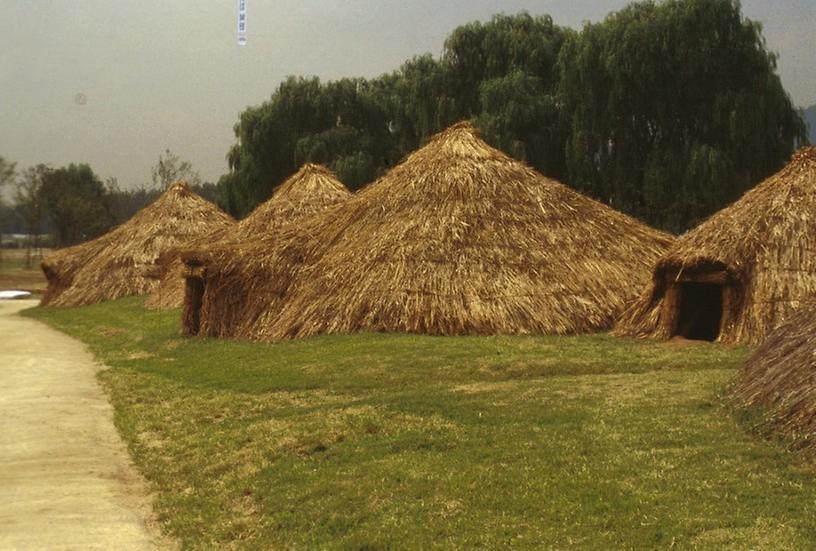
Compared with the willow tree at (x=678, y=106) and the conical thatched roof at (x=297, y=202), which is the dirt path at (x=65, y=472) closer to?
the conical thatched roof at (x=297, y=202)

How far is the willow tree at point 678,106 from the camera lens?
109ft

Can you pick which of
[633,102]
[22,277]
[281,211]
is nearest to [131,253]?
[281,211]

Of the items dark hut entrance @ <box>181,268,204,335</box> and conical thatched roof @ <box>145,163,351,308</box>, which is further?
conical thatched roof @ <box>145,163,351,308</box>

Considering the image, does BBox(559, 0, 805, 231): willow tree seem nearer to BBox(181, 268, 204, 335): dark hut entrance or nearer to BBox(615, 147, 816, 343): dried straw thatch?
BBox(615, 147, 816, 343): dried straw thatch

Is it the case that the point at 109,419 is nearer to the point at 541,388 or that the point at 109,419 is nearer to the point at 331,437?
the point at 331,437

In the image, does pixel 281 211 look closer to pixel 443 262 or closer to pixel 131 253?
pixel 443 262

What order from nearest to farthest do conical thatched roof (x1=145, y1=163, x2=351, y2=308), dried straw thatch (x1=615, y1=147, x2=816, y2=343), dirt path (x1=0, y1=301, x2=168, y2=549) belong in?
dirt path (x1=0, y1=301, x2=168, y2=549) < dried straw thatch (x1=615, y1=147, x2=816, y2=343) < conical thatched roof (x1=145, y1=163, x2=351, y2=308)

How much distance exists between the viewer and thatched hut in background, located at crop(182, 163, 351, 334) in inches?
902

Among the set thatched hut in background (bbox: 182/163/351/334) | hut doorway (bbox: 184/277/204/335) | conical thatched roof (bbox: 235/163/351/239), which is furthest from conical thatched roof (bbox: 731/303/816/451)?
conical thatched roof (bbox: 235/163/351/239)

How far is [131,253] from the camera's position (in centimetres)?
3959

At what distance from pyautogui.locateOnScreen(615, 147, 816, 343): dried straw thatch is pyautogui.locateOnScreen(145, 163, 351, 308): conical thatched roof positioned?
12365 mm

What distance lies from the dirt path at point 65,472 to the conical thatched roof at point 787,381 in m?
5.91

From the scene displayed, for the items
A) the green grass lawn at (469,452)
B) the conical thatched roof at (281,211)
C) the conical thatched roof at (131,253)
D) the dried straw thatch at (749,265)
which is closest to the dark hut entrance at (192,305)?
the conical thatched roof at (281,211)

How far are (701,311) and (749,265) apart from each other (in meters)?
2.64
